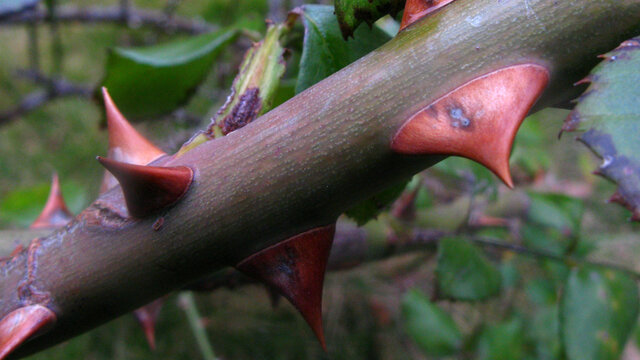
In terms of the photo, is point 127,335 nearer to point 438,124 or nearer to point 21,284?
point 21,284

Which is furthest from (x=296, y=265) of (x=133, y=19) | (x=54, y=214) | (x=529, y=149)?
(x=133, y=19)

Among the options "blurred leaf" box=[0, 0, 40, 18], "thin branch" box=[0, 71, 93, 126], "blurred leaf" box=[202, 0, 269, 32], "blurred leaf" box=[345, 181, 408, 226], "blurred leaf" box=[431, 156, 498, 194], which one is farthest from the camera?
"blurred leaf" box=[202, 0, 269, 32]

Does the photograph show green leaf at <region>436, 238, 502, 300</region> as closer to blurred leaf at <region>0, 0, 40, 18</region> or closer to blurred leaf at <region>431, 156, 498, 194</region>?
blurred leaf at <region>431, 156, 498, 194</region>

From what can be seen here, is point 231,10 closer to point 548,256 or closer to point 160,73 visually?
point 160,73

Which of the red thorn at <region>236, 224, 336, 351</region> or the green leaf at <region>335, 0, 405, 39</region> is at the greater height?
the green leaf at <region>335, 0, 405, 39</region>

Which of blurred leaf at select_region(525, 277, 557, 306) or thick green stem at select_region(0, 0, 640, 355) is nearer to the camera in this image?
thick green stem at select_region(0, 0, 640, 355)

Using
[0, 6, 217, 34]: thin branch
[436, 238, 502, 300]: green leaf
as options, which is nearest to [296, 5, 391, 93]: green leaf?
[436, 238, 502, 300]: green leaf
